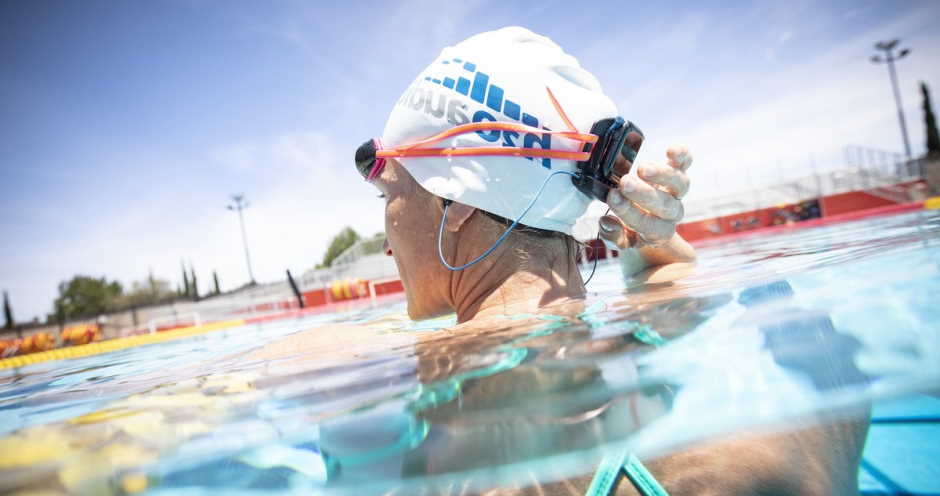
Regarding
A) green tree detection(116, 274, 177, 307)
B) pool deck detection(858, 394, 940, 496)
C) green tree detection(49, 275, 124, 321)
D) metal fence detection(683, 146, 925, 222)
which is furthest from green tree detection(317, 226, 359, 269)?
pool deck detection(858, 394, 940, 496)

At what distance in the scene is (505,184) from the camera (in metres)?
1.76

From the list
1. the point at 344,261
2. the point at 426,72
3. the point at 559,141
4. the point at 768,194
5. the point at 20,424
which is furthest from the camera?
the point at 344,261

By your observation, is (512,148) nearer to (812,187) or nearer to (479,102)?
(479,102)

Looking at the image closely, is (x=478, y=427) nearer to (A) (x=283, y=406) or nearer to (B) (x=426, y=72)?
(A) (x=283, y=406)

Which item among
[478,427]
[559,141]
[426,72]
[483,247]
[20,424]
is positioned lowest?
[478,427]

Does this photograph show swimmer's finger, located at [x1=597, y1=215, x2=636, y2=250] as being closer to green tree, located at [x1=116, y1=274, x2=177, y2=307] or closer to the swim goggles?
the swim goggles

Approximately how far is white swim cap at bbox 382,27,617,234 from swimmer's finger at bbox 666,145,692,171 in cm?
33

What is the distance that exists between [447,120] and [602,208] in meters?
0.78

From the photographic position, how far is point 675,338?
992 mm

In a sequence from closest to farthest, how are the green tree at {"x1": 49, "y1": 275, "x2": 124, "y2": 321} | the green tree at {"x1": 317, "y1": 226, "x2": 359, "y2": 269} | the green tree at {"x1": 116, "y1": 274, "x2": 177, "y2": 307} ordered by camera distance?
the green tree at {"x1": 49, "y1": 275, "x2": 124, "y2": 321}
the green tree at {"x1": 116, "y1": 274, "x2": 177, "y2": 307}
the green tree at {"x1": 317, "y1": 226, "x2": 359, "y2": 269}

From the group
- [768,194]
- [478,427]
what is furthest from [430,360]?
[768,194]

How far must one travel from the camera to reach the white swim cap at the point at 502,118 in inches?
69.3

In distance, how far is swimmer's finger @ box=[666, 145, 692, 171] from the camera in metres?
1.66

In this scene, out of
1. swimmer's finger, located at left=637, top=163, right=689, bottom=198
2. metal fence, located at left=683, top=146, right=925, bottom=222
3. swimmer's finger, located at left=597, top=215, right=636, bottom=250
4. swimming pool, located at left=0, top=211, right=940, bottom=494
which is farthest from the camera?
metal fence, located at left=683, top=146, right=925, bottom=222
